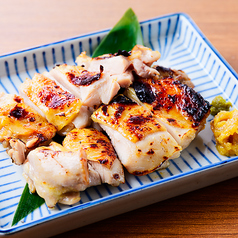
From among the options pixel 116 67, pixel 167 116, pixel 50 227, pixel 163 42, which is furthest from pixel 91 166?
pixel 163 42

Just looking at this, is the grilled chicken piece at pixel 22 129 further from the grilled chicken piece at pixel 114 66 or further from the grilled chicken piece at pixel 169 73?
the grilled chicken piece at pixel 169 73

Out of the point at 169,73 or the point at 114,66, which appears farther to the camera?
the point at 169,73

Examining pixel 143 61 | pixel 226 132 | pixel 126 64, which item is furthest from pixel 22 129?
pixel 226 132

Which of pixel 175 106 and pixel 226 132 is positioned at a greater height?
pixel 175 106

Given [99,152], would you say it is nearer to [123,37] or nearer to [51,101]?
[51,101]

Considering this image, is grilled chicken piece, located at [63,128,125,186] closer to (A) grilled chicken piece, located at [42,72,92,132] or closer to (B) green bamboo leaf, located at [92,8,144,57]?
(A) grilled chicken piece, located at [42,72,92,132]

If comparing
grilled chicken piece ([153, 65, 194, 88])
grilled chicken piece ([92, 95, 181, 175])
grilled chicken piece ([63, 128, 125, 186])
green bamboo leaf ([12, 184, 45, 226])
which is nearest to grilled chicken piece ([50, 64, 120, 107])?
grilled chicken piece ([92, 95, 181, 175])

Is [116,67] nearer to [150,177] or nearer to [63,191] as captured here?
[150,177]
